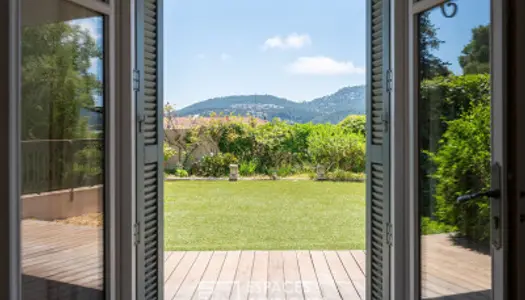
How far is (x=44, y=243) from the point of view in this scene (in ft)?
5.84

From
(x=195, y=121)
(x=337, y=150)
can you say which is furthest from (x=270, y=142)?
(x=195, y=121)

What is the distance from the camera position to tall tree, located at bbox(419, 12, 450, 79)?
6.53 ft

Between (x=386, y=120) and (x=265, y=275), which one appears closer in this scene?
(x=386, y=120)

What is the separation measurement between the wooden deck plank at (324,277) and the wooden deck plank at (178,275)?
1110 millimetres

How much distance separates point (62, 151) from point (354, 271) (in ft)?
9.52

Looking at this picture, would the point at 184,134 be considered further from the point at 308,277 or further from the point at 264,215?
the point at 308,277

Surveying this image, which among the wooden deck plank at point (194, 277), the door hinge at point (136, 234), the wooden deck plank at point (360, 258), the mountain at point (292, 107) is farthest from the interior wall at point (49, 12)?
the mountain at point (292, 107)

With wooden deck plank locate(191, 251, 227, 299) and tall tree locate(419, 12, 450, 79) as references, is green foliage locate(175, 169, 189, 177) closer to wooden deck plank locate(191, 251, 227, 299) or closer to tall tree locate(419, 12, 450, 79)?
wooden deck plank locate(191, 251, 227, 299)

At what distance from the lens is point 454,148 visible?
71.2 inches

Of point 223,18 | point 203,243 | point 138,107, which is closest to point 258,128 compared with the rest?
point 223,18

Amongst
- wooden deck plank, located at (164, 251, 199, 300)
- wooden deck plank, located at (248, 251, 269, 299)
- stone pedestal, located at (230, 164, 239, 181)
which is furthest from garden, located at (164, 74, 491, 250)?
wooden deck plank, located at (248, 251, 269, 299)

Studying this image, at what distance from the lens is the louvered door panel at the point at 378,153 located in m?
2.34

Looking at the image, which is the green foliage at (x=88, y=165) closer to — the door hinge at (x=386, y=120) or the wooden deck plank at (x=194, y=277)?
the door hinge at (x=386, y=120)
